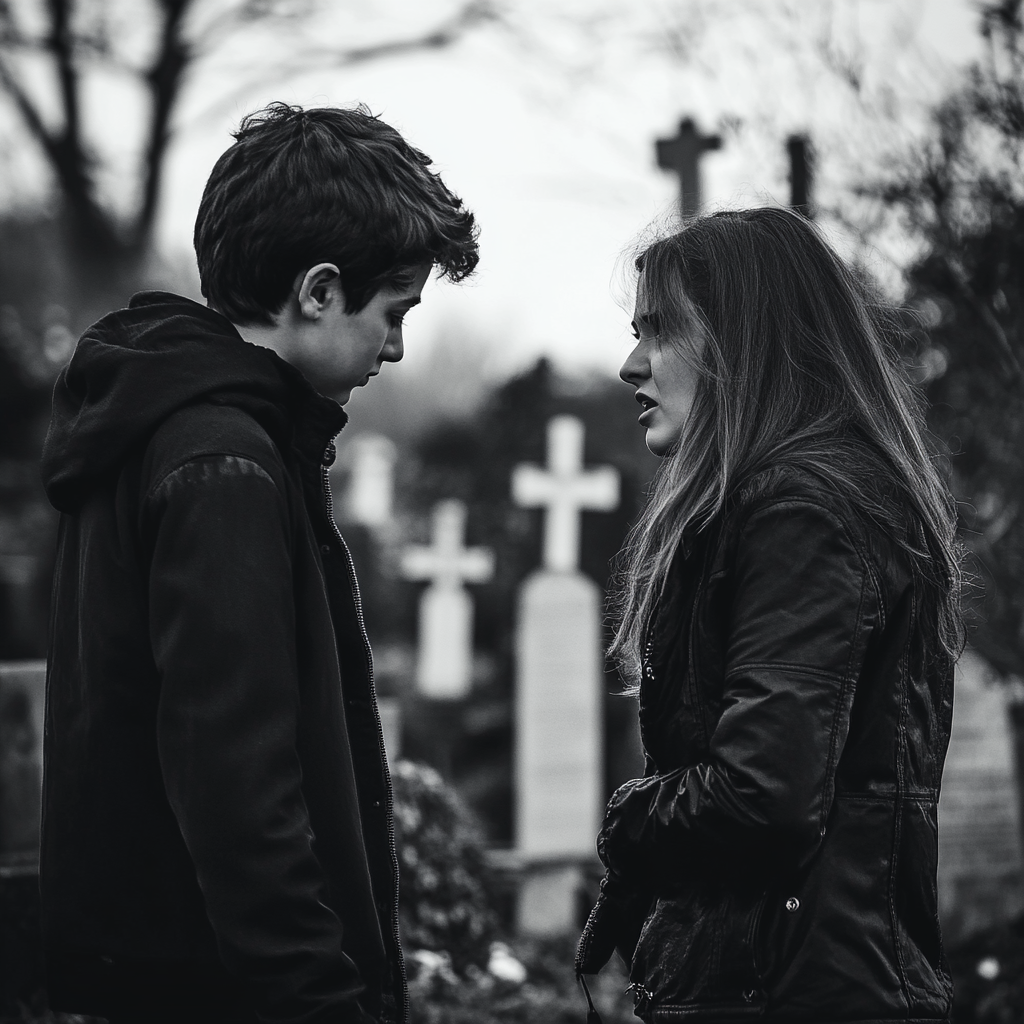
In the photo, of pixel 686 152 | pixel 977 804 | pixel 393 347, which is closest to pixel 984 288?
pixel 686 152

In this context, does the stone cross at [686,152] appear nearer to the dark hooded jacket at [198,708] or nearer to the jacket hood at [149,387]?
the jacket hood at [149,387]

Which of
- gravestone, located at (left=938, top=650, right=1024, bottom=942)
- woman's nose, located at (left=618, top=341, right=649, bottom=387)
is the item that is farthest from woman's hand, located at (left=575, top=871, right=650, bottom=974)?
gravestone, located at (left=938, top=650, right=1024, bottom=942)

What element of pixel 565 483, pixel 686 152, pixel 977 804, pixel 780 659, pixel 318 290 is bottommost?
pixel 977 804

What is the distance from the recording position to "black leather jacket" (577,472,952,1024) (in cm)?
169

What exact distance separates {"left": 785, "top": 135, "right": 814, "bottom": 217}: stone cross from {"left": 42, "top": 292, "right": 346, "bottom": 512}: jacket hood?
3.91m

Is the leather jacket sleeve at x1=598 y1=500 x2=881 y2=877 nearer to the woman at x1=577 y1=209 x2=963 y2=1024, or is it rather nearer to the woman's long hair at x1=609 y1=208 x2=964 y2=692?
the woman at x1=577 y1=209 x2=963 y2=1024

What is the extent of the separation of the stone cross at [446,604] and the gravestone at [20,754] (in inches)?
309

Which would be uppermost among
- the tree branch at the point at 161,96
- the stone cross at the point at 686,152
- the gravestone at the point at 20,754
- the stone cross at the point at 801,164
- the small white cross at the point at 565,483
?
the tree branch at the point at 161,96

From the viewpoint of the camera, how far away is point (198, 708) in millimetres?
1505

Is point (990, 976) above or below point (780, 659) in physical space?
below

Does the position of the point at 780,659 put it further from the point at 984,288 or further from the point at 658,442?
the point at 984,288

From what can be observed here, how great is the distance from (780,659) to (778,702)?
0.19 feet

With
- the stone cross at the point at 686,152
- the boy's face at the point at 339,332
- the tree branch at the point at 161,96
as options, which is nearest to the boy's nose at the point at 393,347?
the boy's face at the point at 339,332

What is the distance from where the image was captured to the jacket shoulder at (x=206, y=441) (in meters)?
1.59
